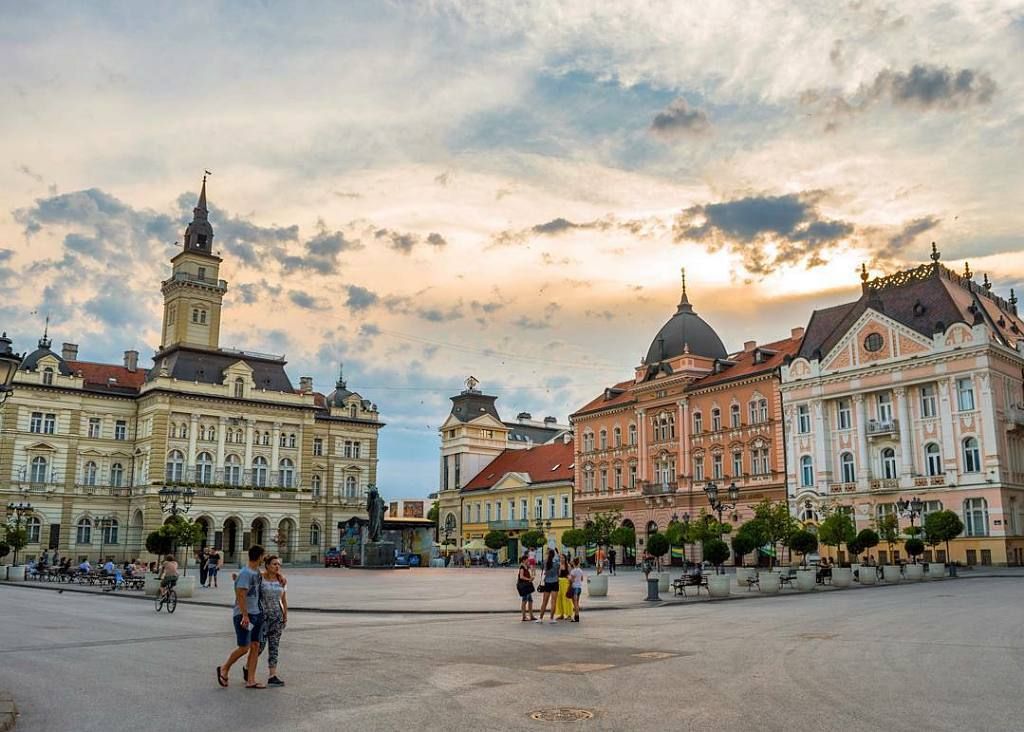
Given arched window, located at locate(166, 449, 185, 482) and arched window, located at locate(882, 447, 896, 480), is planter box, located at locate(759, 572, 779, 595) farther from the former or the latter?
arched window, located at locate(166, 449, 185, 482)

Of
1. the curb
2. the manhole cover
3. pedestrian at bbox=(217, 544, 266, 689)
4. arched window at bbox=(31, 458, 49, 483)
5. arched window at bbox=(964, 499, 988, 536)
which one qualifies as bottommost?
the manhole cover

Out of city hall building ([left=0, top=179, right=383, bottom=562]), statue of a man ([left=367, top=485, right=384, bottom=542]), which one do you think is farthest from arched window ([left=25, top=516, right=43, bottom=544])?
statue of a man ([left=367, top=485, right=384, bottom=542])

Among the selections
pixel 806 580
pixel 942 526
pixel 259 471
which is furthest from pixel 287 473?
pixel 806 580

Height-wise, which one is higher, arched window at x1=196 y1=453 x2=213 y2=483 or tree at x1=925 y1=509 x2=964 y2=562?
arched window at x1=196 y1=453 x2=213 y2=483

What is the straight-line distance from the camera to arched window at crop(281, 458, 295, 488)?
84.9m

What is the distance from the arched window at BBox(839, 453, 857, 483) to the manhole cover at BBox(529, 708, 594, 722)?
174 ft

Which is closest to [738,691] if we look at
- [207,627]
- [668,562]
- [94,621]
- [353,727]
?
[353,727]

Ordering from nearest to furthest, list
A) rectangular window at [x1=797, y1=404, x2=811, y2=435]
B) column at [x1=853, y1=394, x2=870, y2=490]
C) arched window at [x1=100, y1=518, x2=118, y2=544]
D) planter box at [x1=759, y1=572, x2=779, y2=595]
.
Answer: planter box at [x1=759, y1=572, x2=779, y2=595] < column at [x1=853, y1=394, x2=870, y2=490] < rectangular window at [x1=797, y1=404, x2=811, y2=435] < arched window at [x1=100, y1=518, x2=118, y2=544]

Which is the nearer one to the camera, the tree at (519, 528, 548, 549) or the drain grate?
the drain grate

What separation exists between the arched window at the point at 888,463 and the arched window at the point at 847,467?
1952 mm

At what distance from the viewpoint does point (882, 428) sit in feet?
189

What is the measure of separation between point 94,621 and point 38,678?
1002 centimetres

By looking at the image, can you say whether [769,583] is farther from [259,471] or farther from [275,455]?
[275,455]

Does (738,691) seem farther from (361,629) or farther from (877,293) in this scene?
(877,293)
